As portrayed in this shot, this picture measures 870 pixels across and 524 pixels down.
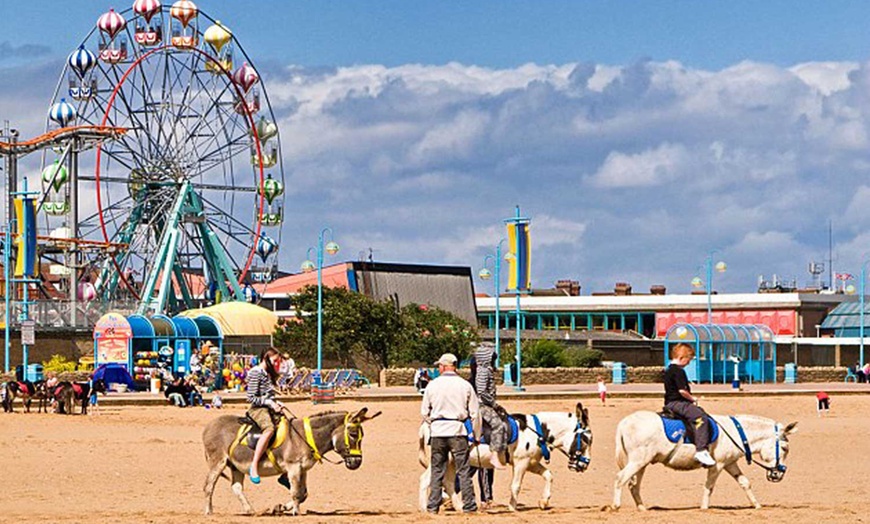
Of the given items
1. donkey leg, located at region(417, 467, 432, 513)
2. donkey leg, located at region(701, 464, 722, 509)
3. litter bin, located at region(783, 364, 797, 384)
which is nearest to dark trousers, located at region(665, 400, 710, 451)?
donkey leg, located at region(701, 464, 722, 509)

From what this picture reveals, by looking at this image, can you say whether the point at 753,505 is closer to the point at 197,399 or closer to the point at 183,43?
the point at 197,399

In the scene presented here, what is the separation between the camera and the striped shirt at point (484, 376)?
60.0 ft

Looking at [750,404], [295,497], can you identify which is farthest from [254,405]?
[750,404]

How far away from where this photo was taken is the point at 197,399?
156ft

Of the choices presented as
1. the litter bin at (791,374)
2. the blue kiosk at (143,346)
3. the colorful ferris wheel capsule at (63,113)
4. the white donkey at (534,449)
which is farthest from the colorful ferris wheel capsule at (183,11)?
the white donkey at (534,449)

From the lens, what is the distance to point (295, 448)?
1769 cm

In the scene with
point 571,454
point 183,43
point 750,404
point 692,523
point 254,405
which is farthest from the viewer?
point 183,43

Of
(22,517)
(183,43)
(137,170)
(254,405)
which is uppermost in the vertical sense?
(183,43)

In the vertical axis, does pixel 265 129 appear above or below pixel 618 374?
above

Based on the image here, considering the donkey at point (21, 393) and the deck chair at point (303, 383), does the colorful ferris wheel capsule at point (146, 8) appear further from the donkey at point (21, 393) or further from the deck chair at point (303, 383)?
the donkey at point (21, 393)

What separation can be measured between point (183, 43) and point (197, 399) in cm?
3106

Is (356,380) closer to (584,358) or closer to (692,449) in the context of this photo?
(584,358)

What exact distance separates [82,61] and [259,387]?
191 feet

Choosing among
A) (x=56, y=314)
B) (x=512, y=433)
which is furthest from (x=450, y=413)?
(x=56, y=314)
